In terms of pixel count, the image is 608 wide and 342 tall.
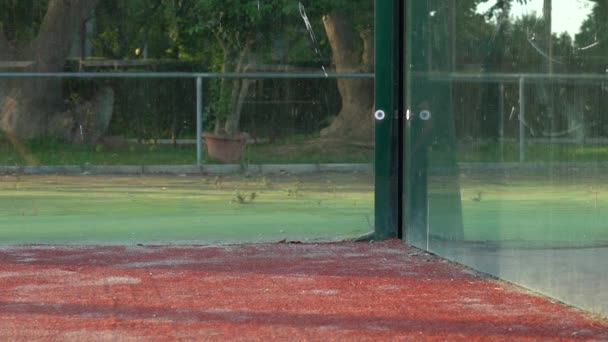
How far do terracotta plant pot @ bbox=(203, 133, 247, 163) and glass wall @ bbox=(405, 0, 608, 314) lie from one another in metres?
2.81

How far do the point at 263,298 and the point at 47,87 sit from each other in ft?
21.0

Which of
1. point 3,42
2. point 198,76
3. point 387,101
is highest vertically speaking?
point 3,42

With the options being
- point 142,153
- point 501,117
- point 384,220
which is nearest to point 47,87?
point 142,153

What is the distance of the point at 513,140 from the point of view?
938 centimetres

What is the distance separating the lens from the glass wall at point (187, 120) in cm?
1363

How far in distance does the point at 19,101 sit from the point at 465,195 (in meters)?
5.92

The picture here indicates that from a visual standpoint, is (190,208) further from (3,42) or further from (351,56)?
(3,42)

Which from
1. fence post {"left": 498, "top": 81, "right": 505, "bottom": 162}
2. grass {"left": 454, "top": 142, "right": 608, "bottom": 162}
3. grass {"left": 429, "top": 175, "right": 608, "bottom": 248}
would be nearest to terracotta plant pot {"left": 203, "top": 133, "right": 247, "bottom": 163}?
grass {"left": 429, "top": 175, "right": 608, "bottom": 248}

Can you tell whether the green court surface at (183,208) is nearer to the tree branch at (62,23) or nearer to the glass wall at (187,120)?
the glass wall at (187,120)

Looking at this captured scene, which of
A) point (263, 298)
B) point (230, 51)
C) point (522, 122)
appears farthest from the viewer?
point (230, 51)

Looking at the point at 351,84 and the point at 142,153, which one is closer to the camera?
the point at 351,84

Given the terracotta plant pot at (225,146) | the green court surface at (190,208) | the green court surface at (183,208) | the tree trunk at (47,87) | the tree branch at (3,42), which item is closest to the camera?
the green court surface at (190,208)

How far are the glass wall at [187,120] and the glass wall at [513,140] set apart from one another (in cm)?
194

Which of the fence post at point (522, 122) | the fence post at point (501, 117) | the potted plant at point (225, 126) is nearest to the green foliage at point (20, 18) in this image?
the potted plant at point (225, 126)
